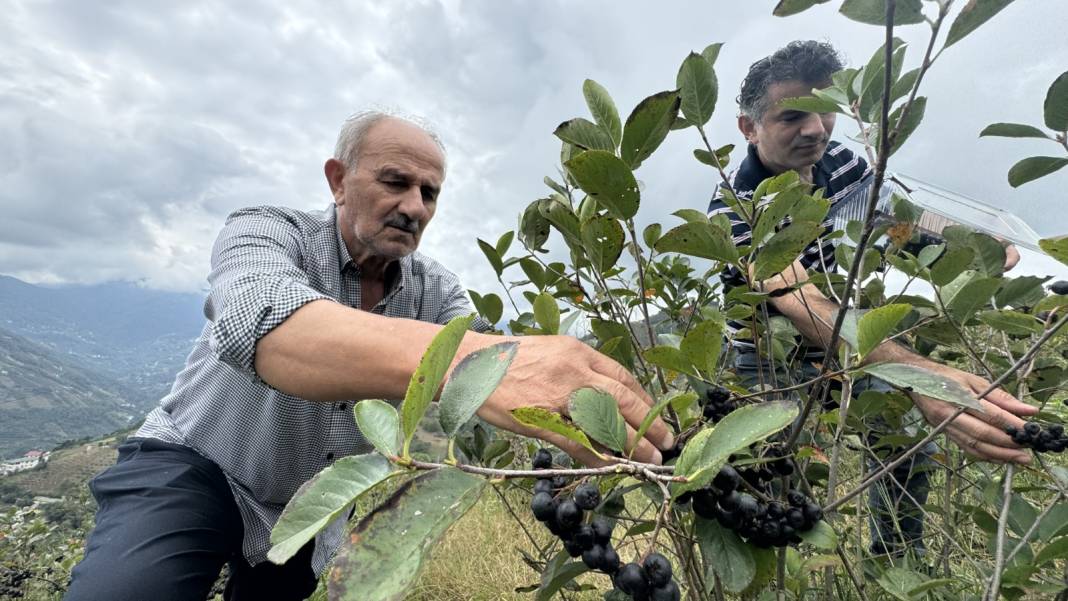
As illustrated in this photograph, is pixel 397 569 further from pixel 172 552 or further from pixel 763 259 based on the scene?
pixel 172 552

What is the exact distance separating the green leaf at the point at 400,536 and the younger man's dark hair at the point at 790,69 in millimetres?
1842

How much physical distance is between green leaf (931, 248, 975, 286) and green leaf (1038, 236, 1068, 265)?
16 centimetres

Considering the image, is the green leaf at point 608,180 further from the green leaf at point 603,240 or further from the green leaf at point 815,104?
the green leaf at point 815,104

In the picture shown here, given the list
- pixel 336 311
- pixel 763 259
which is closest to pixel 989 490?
pixel 763 259

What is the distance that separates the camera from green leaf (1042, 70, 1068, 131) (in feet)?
2.77

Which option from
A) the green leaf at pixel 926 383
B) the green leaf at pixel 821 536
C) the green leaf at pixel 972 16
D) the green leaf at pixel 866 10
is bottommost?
the green leaf at pixel 821 536

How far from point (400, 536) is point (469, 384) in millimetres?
174

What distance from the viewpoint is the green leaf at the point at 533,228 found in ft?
3.66

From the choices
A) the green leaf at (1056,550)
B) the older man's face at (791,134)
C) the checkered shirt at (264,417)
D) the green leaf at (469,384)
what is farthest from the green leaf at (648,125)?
the older man's face at (791,134)

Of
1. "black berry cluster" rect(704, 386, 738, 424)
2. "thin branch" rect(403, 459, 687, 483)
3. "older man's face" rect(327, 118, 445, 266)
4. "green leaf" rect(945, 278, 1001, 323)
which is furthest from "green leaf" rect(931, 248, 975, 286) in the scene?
"older man's face" rect(327, 118, 445, 266)

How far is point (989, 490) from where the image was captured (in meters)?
1.18

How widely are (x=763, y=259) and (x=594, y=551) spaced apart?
1.59ft

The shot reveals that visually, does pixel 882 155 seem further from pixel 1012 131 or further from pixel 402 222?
pixel 402 222

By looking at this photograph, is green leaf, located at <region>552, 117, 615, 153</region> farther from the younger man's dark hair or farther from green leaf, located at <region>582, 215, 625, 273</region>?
the younger man's dark hair
